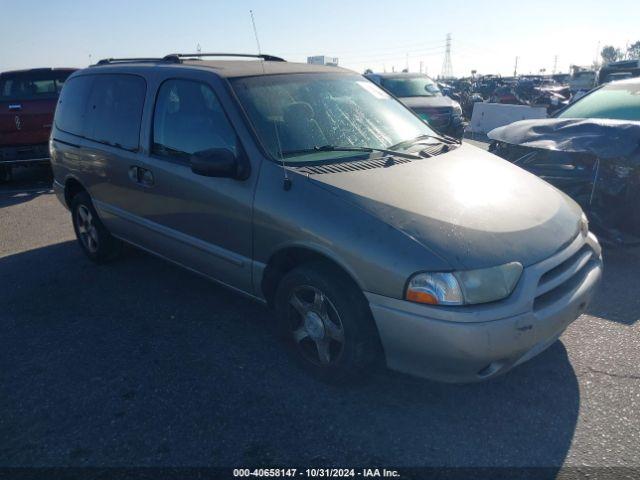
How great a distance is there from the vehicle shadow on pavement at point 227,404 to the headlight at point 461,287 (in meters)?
0.72

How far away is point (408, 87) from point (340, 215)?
1154 cm

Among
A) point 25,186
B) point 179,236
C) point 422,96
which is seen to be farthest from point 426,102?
point 179,236

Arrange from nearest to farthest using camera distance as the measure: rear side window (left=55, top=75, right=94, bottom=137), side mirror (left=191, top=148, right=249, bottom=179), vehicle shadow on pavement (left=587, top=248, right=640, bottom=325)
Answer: side mirror (left=191, top=148, right=249, bottom=179), vehicle shadow on pavement (left=587, top=248, right=640, bottom=325), rear side window (left=55, top=75, right=94, bottom=137)

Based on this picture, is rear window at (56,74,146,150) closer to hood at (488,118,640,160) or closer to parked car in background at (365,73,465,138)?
hood at (488,118,640,160)

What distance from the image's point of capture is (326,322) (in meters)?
2.96

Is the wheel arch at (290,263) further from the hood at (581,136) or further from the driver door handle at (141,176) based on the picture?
the hood at (581,136)

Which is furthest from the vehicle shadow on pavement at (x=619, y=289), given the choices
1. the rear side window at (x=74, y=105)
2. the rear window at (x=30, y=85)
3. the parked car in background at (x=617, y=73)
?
the rear window at (x=30, y=85)

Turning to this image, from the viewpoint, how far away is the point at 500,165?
3.68 metres

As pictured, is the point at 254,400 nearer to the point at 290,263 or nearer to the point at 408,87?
the point at 290,263

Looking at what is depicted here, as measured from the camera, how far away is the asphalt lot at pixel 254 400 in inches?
100

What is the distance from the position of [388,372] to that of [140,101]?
2.74 meters

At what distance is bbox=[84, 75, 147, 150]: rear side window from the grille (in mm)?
3035

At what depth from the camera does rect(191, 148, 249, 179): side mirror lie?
3.12 m

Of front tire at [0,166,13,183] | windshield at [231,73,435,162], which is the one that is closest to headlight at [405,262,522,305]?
windshield at [231,73,435,162]
